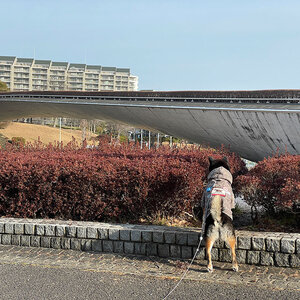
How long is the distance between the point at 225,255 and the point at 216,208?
2.33 feet

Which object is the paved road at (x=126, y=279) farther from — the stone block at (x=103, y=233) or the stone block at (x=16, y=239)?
the stone block at (x=16, y=239)

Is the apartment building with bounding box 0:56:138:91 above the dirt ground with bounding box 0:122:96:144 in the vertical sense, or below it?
above

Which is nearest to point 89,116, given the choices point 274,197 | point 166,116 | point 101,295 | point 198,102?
point 166,116

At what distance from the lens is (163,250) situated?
5668 millimetres

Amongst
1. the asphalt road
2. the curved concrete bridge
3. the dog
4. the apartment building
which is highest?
the apartment building

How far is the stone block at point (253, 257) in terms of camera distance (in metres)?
5.31

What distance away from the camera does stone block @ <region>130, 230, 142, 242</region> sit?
5754 millimetres

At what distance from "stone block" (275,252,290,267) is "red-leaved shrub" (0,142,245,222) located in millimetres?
1866

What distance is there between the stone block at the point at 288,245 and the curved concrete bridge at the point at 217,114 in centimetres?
1173

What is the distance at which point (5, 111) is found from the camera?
4769 centimetres

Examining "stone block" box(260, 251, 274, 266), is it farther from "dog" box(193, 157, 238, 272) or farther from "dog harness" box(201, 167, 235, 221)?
"dog harness" box(201, 167, 235, 221)

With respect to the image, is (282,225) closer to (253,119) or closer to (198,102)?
(253,119)

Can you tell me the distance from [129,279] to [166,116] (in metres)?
20.5

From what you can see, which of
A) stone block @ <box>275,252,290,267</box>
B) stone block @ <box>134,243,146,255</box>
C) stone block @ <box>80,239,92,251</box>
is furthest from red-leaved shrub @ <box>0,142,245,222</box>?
stone block @ <box>275,252,290,267</box>
